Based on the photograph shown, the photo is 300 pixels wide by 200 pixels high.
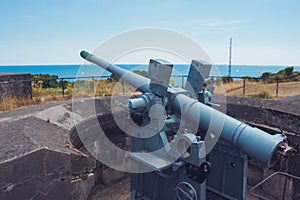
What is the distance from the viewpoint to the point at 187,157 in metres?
2.46

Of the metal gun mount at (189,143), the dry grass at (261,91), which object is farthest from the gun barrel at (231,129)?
the dry grass at (261,91)

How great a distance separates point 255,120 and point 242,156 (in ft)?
7.97

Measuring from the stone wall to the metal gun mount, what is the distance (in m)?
4.55

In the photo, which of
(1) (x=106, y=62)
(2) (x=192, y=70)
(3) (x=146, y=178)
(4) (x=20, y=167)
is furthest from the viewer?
(1) (x=106, y=62)

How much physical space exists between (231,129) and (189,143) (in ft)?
1.22

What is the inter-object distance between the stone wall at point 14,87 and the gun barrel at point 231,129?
15.5 feet

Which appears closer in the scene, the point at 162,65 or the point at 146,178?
the point at 162,65

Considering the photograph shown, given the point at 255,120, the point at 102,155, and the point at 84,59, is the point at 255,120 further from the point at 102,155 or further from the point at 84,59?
the point at 84,59

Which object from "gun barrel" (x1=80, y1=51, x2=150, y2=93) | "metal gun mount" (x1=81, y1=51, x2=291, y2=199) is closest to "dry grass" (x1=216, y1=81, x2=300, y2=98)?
"gun barrel" (x1=80, y1=51, x2=150, y2=93)

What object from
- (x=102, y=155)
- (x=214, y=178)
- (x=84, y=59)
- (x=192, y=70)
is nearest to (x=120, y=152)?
(x=102, y=155)

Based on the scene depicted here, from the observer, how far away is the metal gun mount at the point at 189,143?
7.48ft

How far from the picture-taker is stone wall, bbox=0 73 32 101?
657 centimetres

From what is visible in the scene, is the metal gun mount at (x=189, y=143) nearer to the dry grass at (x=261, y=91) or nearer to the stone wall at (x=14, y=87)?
the stone wall at (x=14, y=87)

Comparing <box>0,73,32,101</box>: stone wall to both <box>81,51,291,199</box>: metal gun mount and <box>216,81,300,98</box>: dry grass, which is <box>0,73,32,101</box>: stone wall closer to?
<box>81,51,291,199</box>: metal gun mount
